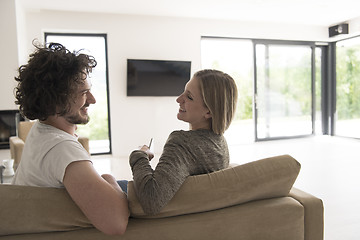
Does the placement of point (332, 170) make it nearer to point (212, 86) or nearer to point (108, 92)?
point (212, 86)

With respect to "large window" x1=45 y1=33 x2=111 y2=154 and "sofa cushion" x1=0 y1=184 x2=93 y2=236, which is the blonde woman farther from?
"large window" x1=45 y1=33 x2=111 y2=154

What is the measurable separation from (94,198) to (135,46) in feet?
16.7

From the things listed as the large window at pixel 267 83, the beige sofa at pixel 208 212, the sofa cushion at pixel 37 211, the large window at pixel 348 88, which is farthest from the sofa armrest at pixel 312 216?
the large window at pixel 348 88

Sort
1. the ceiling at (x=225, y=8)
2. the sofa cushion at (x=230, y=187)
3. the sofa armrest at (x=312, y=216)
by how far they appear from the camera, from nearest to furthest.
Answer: the sofa cushion at (x=230, y=187) → the sofa armrest at (x=312, y=216) → the ceiling at (x=225, y=8)

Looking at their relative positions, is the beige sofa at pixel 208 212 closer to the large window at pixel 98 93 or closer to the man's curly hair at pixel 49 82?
the man's curly hair at pixel 49 82

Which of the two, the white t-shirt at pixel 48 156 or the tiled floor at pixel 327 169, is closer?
the white t-shirt at pixel 48 156

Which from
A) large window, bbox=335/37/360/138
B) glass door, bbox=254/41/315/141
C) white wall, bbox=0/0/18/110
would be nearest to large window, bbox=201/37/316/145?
glass door, bbox=254/41/315/141

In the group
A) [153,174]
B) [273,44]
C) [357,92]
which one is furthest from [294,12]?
[153,174]

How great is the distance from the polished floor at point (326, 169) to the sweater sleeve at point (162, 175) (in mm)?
1786

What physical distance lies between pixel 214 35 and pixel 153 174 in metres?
5.66

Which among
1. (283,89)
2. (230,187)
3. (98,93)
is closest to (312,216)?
(230,187)

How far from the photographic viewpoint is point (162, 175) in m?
1.01

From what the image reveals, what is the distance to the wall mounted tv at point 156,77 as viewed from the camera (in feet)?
18.5

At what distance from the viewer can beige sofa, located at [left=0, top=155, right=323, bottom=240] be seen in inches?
36.7
